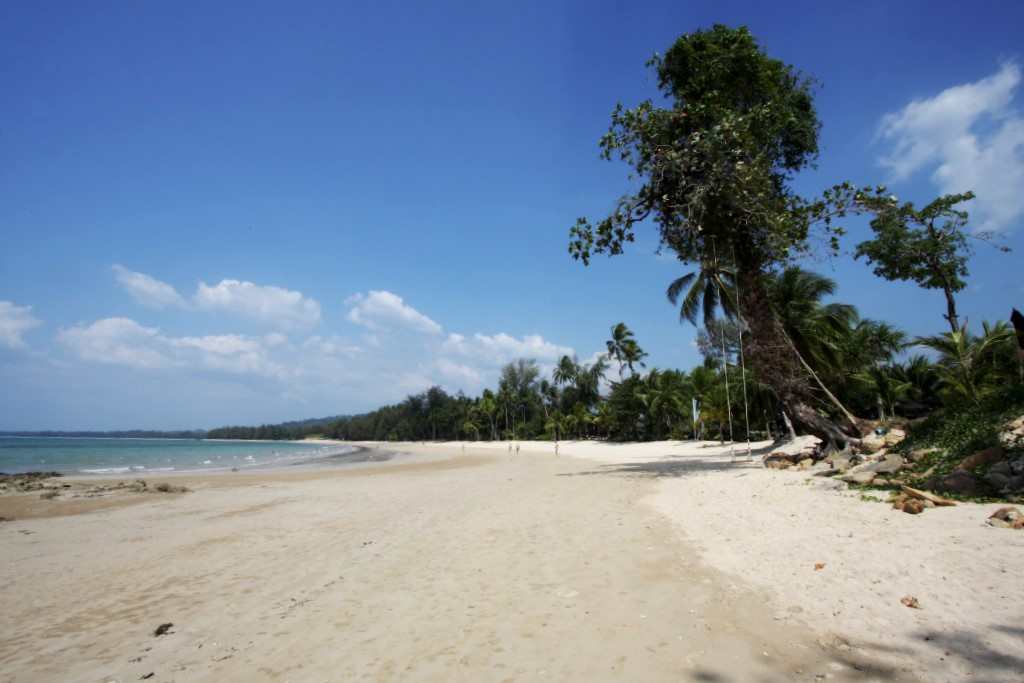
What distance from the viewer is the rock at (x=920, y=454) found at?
958cm

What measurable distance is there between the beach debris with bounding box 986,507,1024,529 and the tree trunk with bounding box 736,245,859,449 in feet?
31.4

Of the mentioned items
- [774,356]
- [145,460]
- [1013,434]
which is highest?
[774,356]

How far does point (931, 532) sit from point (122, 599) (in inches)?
406

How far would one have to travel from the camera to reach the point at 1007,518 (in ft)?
19.0

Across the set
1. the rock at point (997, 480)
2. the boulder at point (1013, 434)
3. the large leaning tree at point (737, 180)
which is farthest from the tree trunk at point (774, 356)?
the rock at point (997, 480)

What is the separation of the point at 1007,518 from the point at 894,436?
27.1ft

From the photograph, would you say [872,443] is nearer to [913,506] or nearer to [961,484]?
[961,484]

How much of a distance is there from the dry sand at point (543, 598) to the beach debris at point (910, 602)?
0.09m

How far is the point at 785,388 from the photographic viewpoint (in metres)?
15.8

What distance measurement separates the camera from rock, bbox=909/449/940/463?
958 cm

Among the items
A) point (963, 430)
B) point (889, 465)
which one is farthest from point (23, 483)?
point (963, 430)

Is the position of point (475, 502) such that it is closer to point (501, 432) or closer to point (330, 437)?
point (501, 432)

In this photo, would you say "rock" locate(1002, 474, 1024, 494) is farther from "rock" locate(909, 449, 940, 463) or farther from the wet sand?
the wet sand

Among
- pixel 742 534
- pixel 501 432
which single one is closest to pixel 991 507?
pixel 742 534
